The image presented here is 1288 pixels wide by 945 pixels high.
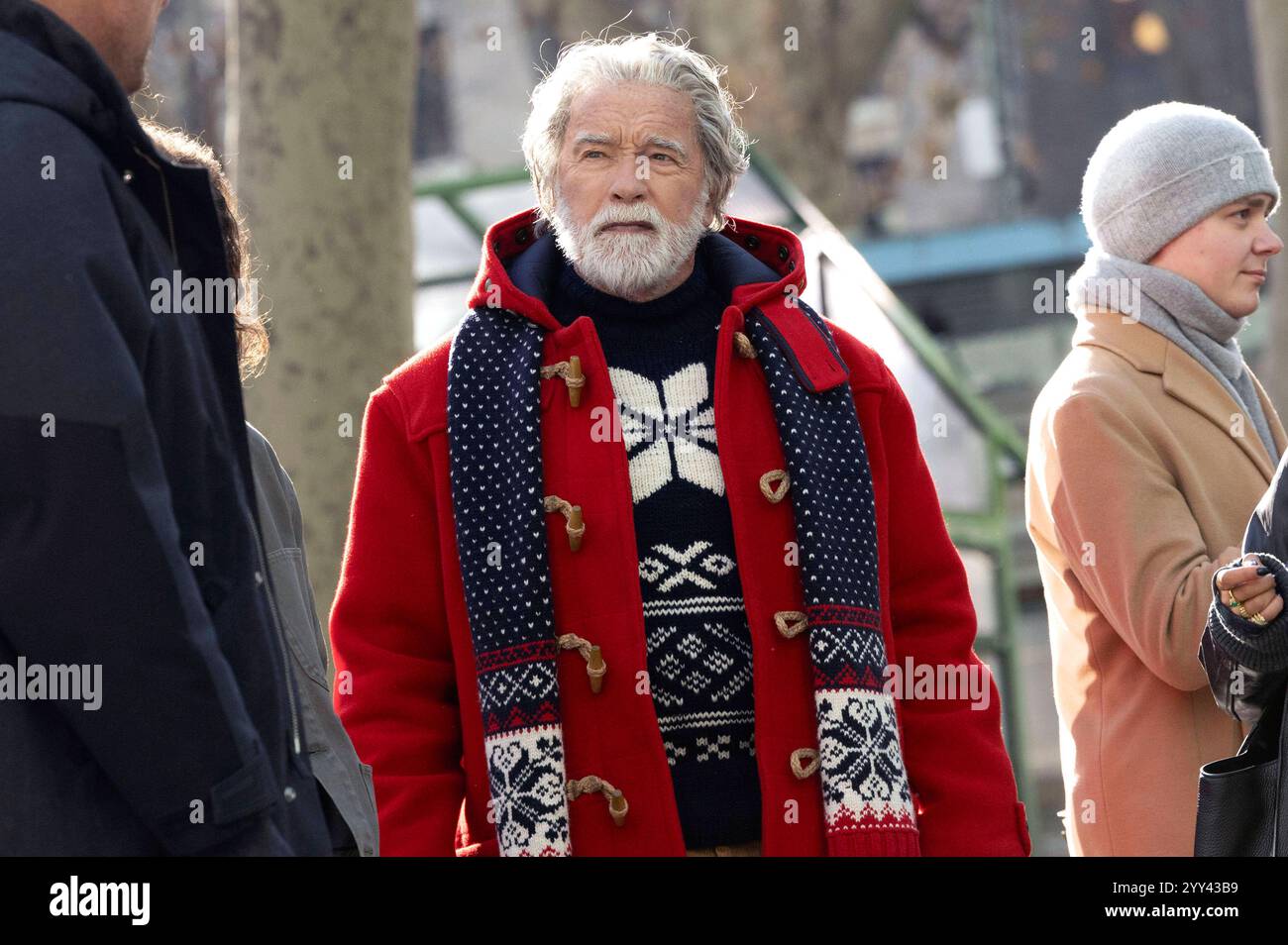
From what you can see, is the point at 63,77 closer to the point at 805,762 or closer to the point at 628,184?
the point at 628,184

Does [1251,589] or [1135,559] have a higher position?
[1135,559]

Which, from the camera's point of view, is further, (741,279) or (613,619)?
(741,279)

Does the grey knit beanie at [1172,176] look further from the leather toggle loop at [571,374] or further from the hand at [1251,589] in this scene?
the leather toggle loop at [571,374]

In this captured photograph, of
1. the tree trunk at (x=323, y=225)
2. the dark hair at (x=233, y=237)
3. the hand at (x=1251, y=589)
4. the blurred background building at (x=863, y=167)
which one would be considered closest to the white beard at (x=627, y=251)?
the dark hair at (x=233, y=237)

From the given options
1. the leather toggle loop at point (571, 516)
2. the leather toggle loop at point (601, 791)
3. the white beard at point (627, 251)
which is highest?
the white beard at point (627, 251)

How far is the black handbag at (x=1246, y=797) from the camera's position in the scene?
10.3 ft

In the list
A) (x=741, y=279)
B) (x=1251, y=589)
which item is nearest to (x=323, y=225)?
(x=741, y=279)

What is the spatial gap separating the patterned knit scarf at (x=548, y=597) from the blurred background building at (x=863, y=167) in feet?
3.62

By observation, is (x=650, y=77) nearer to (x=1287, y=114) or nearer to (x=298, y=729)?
(x=298, y=729)

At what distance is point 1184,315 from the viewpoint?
12.9 feet

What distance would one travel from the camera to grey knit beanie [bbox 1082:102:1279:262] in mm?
3959

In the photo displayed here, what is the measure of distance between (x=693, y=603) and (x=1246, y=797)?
0.94 metres

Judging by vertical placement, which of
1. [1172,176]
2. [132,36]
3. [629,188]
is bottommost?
[132,36]
